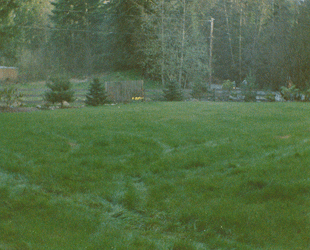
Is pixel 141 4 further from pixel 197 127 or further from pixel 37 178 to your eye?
pixel 37 178

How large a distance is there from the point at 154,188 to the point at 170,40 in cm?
2175

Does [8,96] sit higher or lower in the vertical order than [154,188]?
higher

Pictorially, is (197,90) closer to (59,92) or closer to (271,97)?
(271,97)

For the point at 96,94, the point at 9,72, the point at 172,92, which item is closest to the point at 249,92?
the point at 172,92

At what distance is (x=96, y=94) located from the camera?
15.6 metres

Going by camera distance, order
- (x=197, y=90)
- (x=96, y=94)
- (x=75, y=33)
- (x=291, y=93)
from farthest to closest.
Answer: (x=75, y=33)
(x=197, y=90)
(x=291, y=93)
(x=96, y=94)

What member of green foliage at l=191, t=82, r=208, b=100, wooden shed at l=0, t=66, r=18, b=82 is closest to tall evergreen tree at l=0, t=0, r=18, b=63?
green foliage at l=191, t=82, r=208, b=100

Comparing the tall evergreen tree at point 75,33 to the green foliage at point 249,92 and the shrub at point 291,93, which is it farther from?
the shrub at point 291,93

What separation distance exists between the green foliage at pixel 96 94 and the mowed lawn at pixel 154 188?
7.98 m

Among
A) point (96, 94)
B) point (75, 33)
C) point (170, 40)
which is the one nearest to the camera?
point (96, 94)

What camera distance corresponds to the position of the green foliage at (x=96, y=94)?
15.5 meters

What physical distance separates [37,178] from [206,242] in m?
2.45

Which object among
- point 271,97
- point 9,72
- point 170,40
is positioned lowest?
point 271,97

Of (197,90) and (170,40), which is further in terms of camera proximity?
(170,40)
